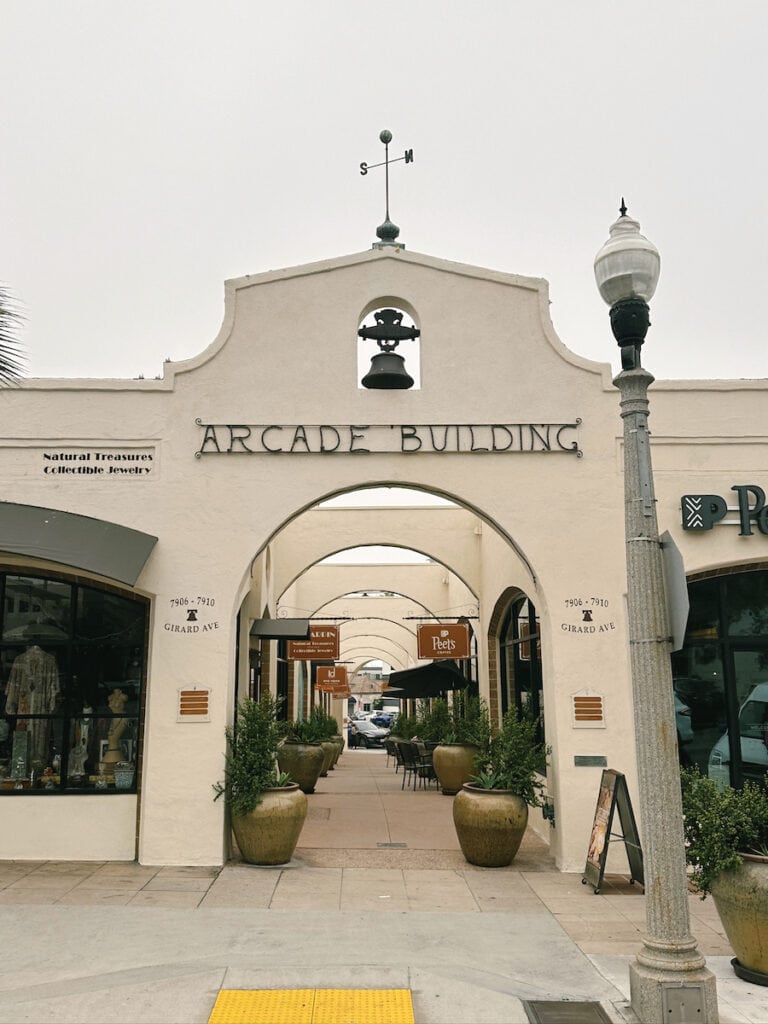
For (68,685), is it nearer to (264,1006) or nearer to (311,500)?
(311,500)

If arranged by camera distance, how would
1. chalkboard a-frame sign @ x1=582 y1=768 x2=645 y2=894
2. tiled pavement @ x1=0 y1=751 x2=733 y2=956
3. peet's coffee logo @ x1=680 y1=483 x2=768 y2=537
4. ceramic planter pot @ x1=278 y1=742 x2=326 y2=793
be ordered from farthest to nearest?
ceramic planter pot @ x1=278 y1=742 x2=326 y2=793, peet's coffee logo @ x1=680 y1=483 x2=768 y2=537, chalkboard a-frame sign @ x1=582 y1=768 x2=645 y2=894, tiled pavement @ x1=0 y1=751 x2=733 y2=956

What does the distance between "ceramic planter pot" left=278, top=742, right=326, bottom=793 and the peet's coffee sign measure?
263 inches

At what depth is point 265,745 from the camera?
9172mm

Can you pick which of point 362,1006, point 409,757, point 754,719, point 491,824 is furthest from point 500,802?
point 409,757

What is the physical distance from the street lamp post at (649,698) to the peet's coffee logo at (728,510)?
14.3 feet

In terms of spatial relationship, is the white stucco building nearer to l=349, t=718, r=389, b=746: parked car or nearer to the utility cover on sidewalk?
the utility cover on sidewalk

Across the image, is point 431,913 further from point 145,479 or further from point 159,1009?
point 145,479

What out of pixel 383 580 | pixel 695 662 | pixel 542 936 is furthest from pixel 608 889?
pixel 383 580

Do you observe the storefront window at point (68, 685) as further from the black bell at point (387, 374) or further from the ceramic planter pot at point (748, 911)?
the ceramic planter pot at point (748, 911)

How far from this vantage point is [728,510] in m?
9.80

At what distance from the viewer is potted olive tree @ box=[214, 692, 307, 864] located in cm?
897

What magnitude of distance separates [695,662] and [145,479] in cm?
668

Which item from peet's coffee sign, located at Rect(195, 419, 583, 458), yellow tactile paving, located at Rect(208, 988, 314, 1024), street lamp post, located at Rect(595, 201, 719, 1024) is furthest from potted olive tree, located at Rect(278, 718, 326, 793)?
street lamp post, located at Rect(595, 201, 719, 1024)

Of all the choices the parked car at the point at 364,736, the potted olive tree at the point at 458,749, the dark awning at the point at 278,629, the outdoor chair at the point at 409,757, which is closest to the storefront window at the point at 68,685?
the dark awning at the point at 278,629
